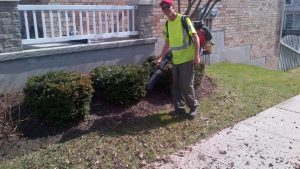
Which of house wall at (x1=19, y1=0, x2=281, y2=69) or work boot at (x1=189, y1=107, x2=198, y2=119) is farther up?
house wall at (x1=19, y1=0, x2=281, y2=69)

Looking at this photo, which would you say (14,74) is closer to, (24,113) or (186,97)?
(24,113)

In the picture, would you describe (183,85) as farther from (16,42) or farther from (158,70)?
(16,42)

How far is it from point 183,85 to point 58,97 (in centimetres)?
187

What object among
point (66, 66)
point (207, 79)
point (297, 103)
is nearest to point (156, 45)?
point (207, 79)

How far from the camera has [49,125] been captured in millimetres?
4523

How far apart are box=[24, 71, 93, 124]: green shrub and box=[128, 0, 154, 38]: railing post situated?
2559 millimetres

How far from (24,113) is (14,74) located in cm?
65

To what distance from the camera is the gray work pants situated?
4.98 metres

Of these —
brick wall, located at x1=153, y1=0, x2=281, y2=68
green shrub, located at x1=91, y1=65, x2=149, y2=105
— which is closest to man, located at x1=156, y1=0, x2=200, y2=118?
green shrub, located at x1=91, y1=65, x2=149, y2=105

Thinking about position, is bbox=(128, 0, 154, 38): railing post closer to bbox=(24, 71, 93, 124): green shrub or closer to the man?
the man

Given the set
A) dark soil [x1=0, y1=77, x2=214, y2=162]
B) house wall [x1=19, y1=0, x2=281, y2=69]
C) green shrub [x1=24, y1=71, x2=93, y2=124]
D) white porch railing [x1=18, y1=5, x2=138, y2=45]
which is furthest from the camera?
house wall [x1=19, y1=0, x2=281, y2=69]

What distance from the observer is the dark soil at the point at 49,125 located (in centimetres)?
403

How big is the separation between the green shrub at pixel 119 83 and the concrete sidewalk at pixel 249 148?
140 centimetres

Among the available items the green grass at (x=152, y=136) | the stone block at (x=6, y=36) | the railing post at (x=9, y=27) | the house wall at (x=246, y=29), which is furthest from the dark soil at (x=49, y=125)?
the house wall at (x=246, y=29)
